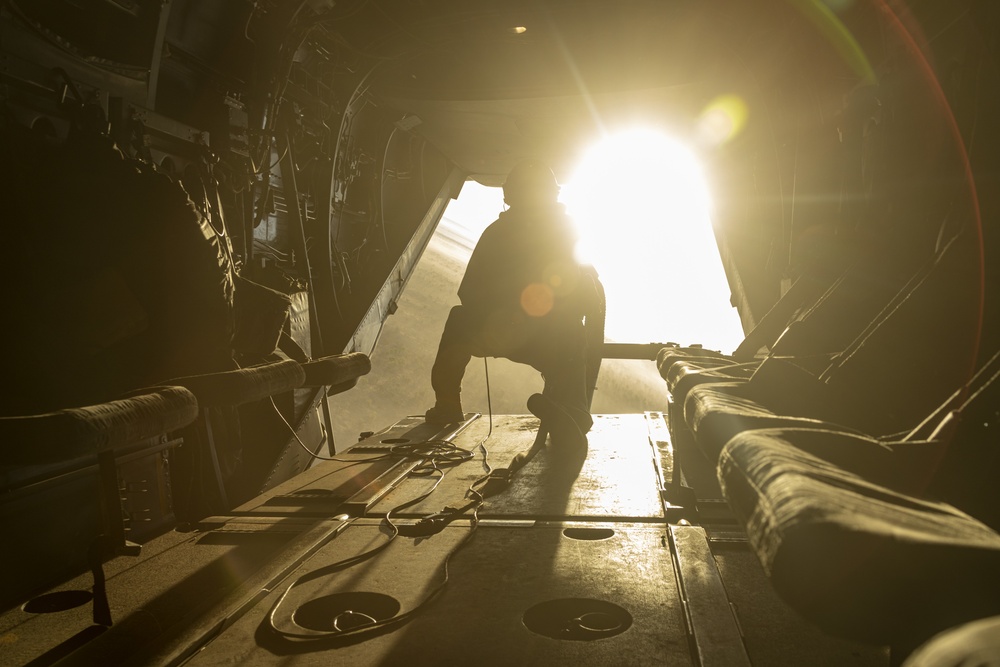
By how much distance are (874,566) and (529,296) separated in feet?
16.4

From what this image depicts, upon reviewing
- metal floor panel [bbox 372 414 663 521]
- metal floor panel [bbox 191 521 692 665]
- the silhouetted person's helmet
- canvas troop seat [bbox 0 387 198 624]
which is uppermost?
the silhouetted person's helmet

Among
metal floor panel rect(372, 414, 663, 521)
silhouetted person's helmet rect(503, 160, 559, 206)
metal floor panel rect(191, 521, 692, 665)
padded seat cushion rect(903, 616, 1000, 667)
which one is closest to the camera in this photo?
padded seat cushion rect(903, 616, 1000, 667)

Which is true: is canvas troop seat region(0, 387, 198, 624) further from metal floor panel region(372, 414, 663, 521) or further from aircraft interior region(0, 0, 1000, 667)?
metal floor panel region(372, 414, 663, 521)

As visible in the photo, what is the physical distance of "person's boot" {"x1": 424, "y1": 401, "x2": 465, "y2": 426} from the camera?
6.47 metres

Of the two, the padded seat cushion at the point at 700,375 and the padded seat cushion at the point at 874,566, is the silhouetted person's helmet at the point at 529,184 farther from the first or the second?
the padded seat cushion at the point at 874,566

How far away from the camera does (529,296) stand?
5.79 m

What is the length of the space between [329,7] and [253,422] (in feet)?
10.9

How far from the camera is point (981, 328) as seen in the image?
7.50ft

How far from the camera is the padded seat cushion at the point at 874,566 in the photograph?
81 centimetres

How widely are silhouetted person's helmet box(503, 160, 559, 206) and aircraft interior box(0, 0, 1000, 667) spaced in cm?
114

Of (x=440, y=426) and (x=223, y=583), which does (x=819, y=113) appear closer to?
(x=440, y=426)

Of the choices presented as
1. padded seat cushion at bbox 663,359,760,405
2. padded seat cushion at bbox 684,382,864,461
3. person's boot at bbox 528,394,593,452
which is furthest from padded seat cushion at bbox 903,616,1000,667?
person's boot at bbox 528,394,593,452

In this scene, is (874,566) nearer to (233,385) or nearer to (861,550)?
(861,550)

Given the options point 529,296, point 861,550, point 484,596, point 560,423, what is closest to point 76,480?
point 484,596
